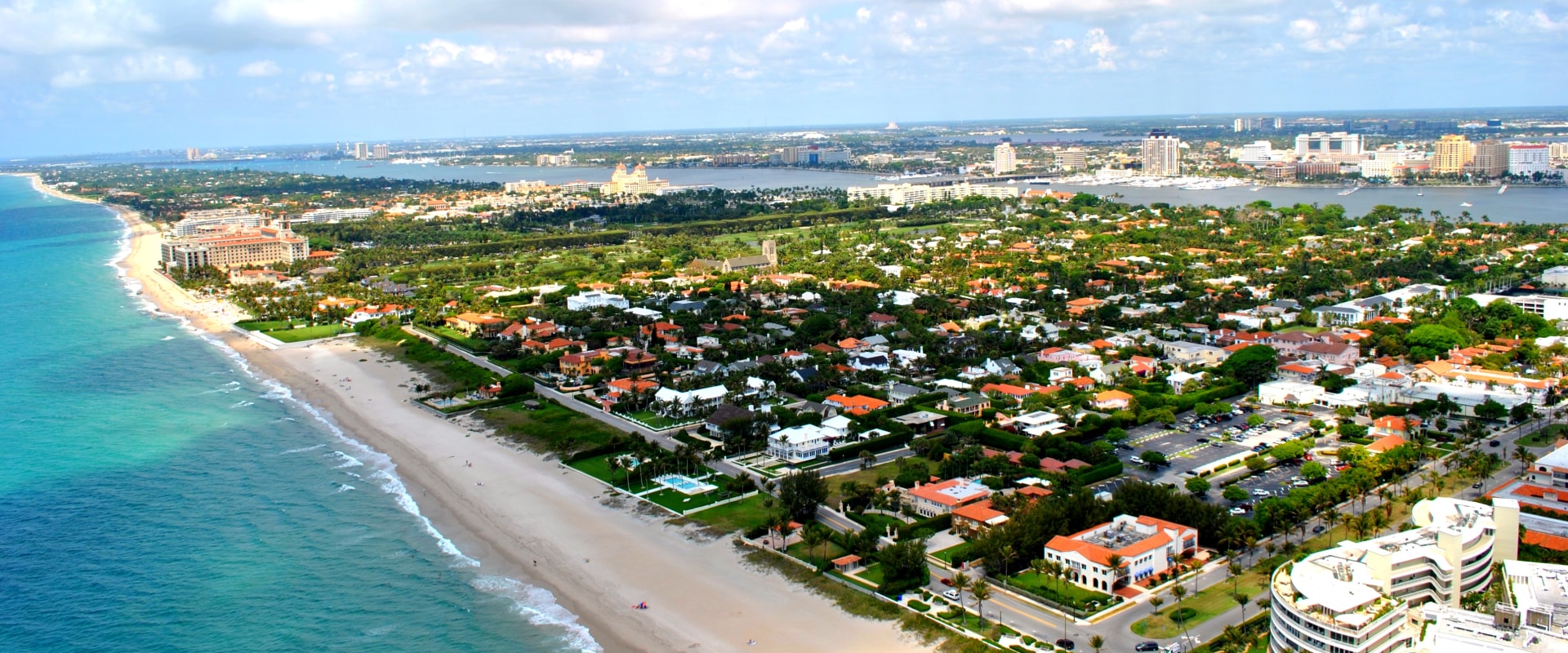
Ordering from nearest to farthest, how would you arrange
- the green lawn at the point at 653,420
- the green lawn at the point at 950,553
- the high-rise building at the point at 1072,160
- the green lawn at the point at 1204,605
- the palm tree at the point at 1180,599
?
the palm tree at the point at 1180,599 < the green lawn at the point at 1204,605 < the green lawn at the point at 950,553 < the green lawn at the point at 653,420 < the high-rise building at the point at 1072,160

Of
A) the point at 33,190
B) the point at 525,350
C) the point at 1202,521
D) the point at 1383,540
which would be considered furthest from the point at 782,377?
the point at 33,190

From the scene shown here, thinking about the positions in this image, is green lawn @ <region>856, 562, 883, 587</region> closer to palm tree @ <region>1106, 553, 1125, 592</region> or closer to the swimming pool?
palm tree @ <region>1106, 553, 1125, 592</region>

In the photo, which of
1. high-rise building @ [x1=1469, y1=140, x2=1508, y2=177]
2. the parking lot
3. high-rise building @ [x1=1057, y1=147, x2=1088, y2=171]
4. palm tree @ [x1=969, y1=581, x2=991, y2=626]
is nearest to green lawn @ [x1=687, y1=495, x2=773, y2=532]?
palm tree @ [x1=969, y1=581, x2=991, y2=626]

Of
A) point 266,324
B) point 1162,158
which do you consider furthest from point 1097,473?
point 1162,158

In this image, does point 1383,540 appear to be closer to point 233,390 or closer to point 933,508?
point 933,508

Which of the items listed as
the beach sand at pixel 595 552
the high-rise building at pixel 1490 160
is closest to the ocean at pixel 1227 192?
the high-rise building at pixel 1490 160

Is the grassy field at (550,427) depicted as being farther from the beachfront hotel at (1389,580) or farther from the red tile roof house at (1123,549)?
the beachfront hotel at (1389,580)

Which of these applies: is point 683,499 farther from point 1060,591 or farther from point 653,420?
point 1060,591
